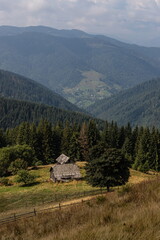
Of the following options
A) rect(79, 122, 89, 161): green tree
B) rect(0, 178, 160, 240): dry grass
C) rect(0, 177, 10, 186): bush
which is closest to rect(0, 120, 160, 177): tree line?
rect(79, 122, 89, 161): green tree

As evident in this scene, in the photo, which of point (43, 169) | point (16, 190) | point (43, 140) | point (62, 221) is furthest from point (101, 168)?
point (43, 140)

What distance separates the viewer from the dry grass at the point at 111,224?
6.04 m

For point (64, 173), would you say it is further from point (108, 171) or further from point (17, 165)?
point (108, 171)

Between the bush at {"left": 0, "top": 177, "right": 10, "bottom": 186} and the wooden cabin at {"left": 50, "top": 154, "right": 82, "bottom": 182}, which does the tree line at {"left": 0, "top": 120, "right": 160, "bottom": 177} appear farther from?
the wooden cabin at {"left": 50, "top": 154, "right": 82, "bottom": 182}

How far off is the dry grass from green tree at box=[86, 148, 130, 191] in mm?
26018

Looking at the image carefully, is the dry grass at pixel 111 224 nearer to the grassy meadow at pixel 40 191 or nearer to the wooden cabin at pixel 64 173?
the grassy meadow at pixel 40 191

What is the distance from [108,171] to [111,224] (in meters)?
33.6

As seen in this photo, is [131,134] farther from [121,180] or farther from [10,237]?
[10,237]

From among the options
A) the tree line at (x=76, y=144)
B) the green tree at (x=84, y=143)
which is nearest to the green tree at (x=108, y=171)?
the tree line at (x=76, y=144)

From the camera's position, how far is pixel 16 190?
55656mm

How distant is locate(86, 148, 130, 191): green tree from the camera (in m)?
39.4

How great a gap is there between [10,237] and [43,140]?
8199 cm

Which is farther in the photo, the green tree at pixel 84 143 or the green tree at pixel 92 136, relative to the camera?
the green tree at pixel 92 136

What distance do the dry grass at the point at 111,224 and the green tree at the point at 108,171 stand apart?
26.0 m
